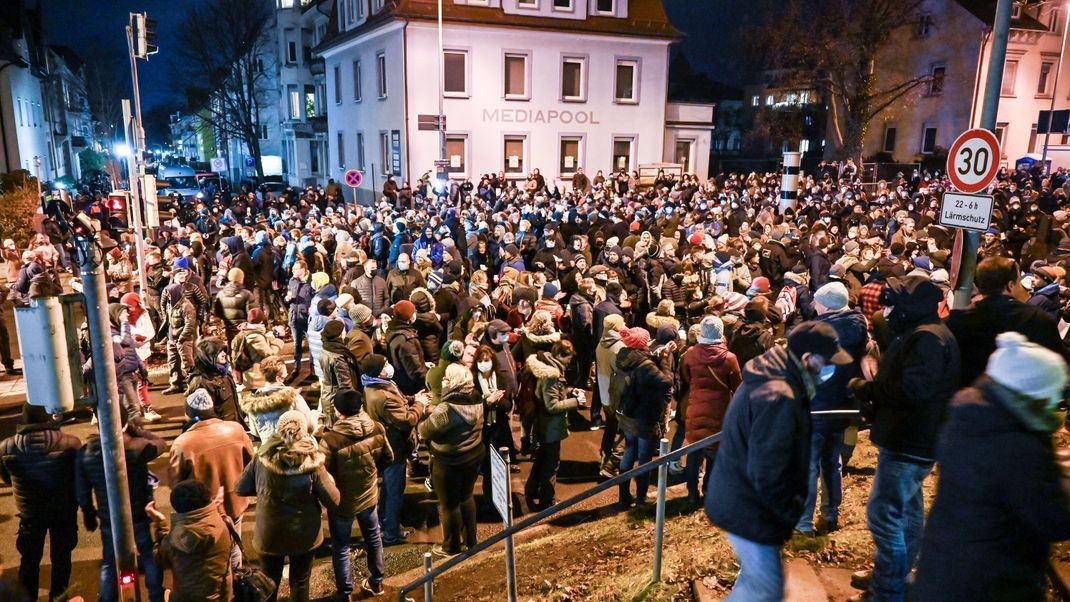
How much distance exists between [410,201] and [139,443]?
64.8ft

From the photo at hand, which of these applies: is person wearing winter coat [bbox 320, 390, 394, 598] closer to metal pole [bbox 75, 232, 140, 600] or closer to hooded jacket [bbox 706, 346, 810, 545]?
metal pole [bbox 75, 232, 140, 600]

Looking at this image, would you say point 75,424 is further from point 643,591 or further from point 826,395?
point 826,395

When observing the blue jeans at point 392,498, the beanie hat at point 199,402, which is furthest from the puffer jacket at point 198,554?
the blue jeans at point 392,498

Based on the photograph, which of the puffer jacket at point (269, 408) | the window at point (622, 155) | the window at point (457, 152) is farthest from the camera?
the window at point (622, 155)

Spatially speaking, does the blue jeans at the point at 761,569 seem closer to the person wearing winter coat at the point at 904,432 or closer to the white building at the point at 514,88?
the person wearing winter coat at the point at 904,432

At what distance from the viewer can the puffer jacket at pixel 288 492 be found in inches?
193

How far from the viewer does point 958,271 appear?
7.99 meters

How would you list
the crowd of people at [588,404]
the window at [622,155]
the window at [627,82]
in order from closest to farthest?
the crowd of people at [588,404]
the window at [627,82]
the window at [622,155]

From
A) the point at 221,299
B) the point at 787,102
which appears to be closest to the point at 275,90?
the point at 787,102

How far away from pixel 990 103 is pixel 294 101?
47.6 m

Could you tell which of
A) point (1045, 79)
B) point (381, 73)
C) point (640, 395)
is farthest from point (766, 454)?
point (1045, 79)

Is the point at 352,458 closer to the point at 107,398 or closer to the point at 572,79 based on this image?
the point at 107,398

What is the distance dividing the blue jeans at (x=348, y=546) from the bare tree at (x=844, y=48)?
42.1 meters

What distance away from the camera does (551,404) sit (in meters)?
6.86
